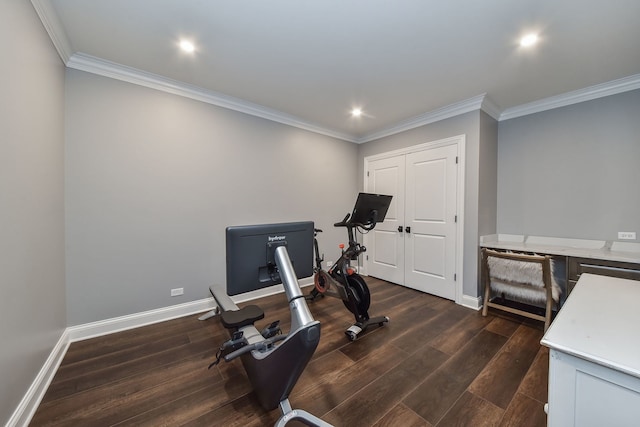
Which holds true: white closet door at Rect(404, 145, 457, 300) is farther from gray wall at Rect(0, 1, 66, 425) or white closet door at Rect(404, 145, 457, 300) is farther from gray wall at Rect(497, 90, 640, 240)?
gray wall at Rect(0, 1, 66, 425)

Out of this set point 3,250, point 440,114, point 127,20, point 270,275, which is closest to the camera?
point 270,275

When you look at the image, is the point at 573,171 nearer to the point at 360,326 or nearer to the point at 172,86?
the point at 360,326

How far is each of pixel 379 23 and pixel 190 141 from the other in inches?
87.6

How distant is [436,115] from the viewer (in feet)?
10.7

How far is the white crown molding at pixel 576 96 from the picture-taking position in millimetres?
2406

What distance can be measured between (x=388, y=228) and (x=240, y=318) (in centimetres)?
297

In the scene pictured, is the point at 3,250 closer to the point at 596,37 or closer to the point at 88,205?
the point at 88,205

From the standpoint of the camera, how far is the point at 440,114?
322cm

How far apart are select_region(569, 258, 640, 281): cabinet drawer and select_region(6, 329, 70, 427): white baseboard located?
4.29 meters

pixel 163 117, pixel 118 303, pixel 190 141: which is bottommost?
pixel 118 303

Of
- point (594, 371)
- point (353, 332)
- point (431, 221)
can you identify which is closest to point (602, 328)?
point (594, 371)

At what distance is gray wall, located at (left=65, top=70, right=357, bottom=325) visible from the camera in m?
2.17

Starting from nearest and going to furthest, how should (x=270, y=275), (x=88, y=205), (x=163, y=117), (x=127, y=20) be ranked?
1. (x=270, y=275)
2. (x=127, y=20)
3. (x=88, y=205)
4. (x=163, y=117)

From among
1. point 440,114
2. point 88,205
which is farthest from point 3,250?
point 440,114
